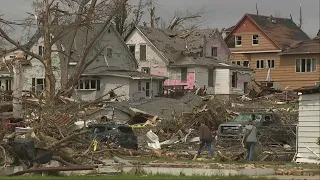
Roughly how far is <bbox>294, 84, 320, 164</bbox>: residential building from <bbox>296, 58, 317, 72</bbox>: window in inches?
1607

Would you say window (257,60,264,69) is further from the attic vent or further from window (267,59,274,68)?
the attic vent

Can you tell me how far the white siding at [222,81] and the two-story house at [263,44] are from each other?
5293 mm

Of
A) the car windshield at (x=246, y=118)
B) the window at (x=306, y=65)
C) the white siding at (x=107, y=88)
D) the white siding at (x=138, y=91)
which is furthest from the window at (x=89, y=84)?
the car windshield at (x=246, y=118)

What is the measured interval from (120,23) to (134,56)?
41.4 feet

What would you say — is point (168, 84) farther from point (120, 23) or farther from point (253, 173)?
point (253, 173)

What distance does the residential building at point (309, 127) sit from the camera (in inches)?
918

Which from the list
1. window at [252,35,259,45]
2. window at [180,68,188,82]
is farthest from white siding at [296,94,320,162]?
window at [252,35,259,45]

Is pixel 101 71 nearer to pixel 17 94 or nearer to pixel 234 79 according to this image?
pixel 234 79

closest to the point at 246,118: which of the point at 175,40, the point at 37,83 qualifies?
the point at 37,83

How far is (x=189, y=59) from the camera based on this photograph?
65.7m

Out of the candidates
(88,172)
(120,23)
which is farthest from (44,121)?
(120,23)

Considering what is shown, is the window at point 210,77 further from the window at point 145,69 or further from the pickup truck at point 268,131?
the pickup truck at point 268,131

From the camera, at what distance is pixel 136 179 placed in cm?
1759

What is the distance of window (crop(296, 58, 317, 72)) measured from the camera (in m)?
64.0
